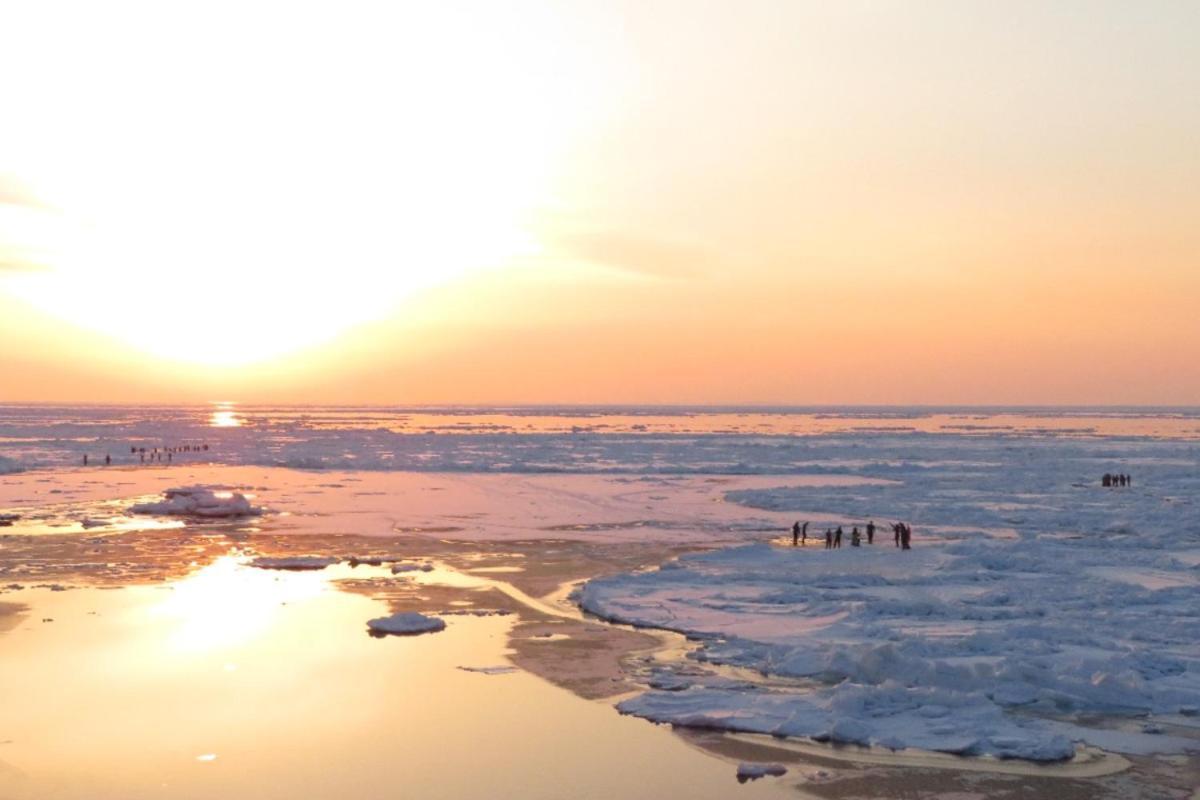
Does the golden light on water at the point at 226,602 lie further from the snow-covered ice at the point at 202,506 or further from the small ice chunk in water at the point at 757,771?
the snow-covered ice at the point at 202,506

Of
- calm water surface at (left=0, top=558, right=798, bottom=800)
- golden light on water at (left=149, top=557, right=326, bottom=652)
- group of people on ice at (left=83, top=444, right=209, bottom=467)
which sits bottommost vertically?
group of people on ice at (left=83, top=444, right=209, bottom=467)

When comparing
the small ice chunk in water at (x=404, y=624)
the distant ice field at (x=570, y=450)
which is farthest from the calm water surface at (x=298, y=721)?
the distant ice field at (x=570, y=450)

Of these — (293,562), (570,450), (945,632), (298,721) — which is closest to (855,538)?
(945,632)

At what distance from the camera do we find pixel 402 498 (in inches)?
1463

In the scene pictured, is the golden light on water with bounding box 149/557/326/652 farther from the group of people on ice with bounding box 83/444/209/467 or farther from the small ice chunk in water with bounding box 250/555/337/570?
the group of people on ice with bounding box 83/444/209/467

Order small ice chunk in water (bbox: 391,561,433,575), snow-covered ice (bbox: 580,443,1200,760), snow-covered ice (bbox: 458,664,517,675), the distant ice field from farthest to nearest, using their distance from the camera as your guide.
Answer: the distant ice field
small ice chunk in water (bbox: 391,561,433,575)
snow-covered ice (bbox: 458,664,517,675)
snow-covered ice (bbox: 580,443,1200,760)

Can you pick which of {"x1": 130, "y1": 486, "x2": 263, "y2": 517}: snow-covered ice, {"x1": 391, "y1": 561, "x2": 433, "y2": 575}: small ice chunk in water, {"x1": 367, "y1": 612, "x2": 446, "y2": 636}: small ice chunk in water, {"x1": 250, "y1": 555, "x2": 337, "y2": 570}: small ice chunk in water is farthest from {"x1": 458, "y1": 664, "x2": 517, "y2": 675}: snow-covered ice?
{"x1": 130, "y1": 486, "x2": 263, "y2": 517}: snow-covered ice

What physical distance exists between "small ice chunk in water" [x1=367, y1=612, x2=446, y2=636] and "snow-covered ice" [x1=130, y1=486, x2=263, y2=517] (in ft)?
55.6

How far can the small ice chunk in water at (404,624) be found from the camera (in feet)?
50.5

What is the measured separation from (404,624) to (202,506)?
716 inches

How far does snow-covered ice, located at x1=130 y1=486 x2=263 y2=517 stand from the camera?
3105cm

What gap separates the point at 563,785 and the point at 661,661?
4.73 metres

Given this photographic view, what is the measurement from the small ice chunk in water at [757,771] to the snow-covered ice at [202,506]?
2448 centimetres

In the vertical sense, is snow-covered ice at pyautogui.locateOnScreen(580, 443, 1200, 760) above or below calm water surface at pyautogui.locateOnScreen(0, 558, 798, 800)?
above
